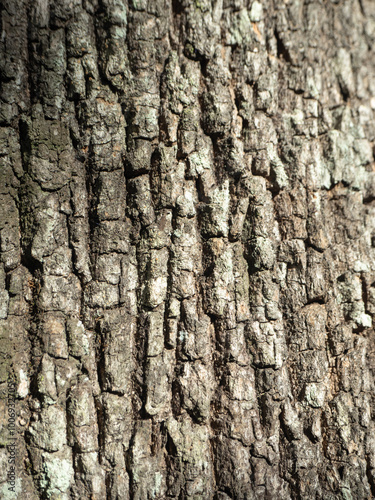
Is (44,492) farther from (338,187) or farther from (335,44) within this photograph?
(335,44)

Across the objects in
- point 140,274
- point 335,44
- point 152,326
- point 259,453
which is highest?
point 335,44

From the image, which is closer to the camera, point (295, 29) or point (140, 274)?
point (140, 274)

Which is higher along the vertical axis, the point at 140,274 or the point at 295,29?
the point at 295,29

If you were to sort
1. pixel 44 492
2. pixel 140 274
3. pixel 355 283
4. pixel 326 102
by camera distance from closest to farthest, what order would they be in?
1. pixel 44 492
2. pixel 140 274
3. pixel 355 283
4. pixel 326 102

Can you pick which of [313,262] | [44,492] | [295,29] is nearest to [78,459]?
[44,492]

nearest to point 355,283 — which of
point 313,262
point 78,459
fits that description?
point 313,262

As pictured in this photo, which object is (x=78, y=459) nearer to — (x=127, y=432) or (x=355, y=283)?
(x=127, y=432)

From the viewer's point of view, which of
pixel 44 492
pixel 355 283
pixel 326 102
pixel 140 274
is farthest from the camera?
pixel 326 102
